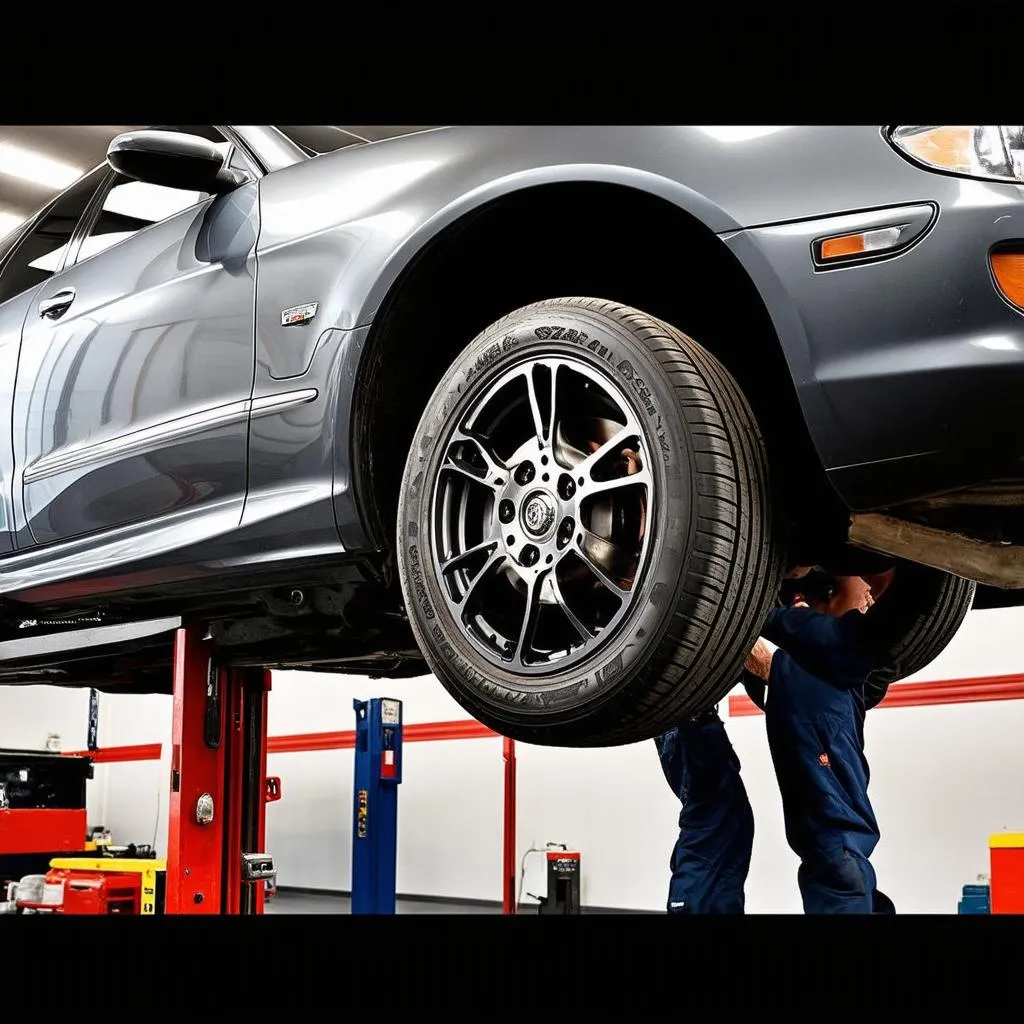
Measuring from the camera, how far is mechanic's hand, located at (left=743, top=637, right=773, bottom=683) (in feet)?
11.1

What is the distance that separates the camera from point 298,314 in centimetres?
Answer: 201

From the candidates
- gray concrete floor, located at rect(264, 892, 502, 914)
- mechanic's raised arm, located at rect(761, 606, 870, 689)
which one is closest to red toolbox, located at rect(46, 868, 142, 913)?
gray concrete floor, located at rect(264, 892, 502, 914)

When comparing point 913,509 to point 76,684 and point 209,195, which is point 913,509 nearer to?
point 209,195

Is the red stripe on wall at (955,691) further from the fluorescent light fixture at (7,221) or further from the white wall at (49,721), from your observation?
the white wall at (49,721)

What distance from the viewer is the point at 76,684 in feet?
12.6

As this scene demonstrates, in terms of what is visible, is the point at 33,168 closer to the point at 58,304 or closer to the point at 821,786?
the point at 58,304

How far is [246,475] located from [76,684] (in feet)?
6.94

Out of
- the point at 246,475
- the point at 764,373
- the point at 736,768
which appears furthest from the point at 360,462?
the point at 736,768

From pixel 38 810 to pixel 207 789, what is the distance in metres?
4.51

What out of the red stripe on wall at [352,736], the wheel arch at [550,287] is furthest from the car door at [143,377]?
the red stripe on wall at [352,736]

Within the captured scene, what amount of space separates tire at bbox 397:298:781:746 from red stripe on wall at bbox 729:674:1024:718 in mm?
4127

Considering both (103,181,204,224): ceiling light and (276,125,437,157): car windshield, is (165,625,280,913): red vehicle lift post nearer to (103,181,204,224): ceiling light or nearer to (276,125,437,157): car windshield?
(103,181,204,224): ceiling light

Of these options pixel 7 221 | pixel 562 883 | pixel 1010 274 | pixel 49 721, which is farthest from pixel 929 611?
pixel 49 721
